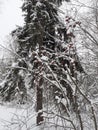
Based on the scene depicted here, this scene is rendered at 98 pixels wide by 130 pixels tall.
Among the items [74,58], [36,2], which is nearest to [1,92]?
[36,2]

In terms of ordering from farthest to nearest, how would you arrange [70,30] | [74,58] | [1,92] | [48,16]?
1. [1,92]
2. [48,16]
3. [74,58]
4. [70,30]

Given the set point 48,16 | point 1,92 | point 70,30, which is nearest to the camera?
point 70,30

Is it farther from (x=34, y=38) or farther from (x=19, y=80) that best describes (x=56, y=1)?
(x=19, y=80)

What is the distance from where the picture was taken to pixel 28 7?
11.9 metres

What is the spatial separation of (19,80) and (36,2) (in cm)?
365

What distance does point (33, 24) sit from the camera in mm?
11477

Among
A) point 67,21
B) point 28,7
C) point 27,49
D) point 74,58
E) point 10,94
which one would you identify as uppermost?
point 28,7

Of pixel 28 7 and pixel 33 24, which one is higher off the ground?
pixel 28 7

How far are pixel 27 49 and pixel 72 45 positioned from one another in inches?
363

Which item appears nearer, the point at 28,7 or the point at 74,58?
the point at 74,58

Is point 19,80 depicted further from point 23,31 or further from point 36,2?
point 36,2

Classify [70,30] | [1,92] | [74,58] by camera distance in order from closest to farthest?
[70,30] < [74,58] < [1,92]

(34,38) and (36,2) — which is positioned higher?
(36,2)

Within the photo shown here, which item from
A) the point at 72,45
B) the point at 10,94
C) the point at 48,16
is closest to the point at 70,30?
the point at 72,45
